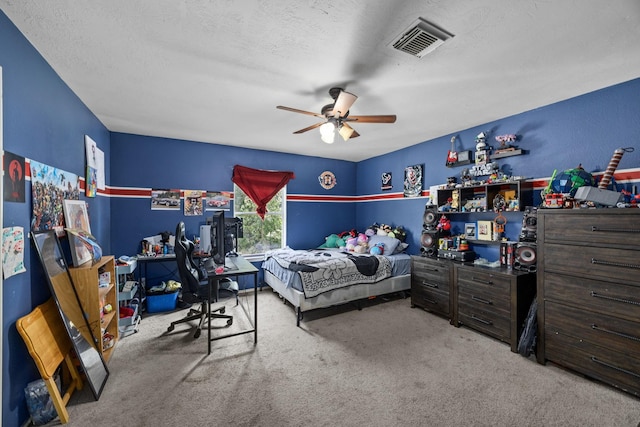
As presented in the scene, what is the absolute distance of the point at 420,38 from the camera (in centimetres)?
175

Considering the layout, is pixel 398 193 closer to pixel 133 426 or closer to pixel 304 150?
pixel 304 150

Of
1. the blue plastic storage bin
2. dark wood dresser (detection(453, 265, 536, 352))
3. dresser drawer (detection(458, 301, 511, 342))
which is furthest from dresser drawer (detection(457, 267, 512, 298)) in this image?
the blue plastic storage bin

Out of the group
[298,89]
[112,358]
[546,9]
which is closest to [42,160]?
[112,358]

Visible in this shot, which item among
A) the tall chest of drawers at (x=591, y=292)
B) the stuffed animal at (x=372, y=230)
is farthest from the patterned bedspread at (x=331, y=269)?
the tall chest of drawers at (x=591, y=292)

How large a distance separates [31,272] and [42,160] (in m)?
0.84

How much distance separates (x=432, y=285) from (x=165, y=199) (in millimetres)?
4187

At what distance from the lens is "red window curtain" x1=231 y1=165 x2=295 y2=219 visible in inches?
184

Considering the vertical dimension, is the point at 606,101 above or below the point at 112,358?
above

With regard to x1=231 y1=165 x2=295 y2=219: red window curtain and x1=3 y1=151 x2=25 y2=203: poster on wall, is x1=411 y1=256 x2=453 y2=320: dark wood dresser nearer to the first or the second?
x1=231 y1=165 x2=295 y2=219: red window curtain

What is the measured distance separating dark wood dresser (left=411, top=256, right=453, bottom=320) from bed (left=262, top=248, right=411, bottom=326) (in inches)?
15.6

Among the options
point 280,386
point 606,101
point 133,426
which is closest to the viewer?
point 133,426

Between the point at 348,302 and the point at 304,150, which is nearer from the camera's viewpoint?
the point at 348,302

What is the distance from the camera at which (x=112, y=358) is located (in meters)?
2.56

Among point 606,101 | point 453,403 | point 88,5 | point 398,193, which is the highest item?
point 88,5
